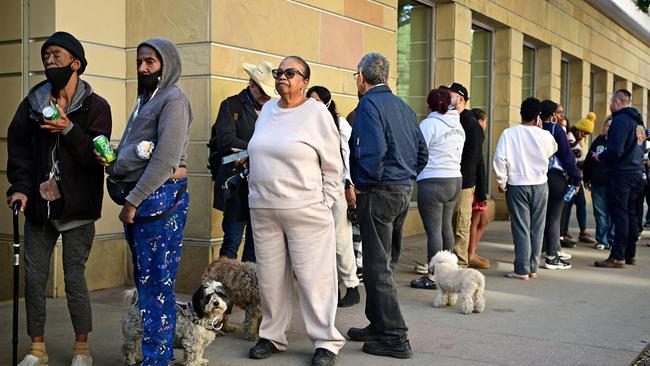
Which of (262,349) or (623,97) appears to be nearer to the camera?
(262,349)

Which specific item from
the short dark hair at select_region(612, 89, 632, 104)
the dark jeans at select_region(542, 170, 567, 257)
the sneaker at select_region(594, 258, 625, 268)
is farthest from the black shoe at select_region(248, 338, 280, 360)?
the short dark hair at select_region(612, 89, 632, 104)

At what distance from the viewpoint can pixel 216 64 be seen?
7.48m

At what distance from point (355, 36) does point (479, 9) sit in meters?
4.96

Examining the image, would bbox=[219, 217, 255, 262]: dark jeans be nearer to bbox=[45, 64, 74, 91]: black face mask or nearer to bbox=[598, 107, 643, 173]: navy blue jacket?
bbox=[45, 64, 74, 91]: black face mask

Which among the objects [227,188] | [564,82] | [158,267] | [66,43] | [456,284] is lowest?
[456,284]

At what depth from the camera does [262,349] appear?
17.5ft

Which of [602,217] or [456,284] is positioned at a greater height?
[602,217]

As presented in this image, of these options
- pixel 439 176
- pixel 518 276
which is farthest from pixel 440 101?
pixel 518 276

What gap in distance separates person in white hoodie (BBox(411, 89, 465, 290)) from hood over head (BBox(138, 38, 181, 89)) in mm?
3816

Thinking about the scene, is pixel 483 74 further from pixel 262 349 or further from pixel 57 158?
pixel 57 158

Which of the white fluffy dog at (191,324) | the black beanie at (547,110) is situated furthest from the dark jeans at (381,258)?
the black beanie at (547,110)

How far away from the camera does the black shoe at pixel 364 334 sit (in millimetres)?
5773

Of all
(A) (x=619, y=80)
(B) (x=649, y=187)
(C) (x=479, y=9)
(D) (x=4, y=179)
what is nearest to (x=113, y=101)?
(D) (x=4, y=179)

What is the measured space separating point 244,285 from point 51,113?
6.16 feet
